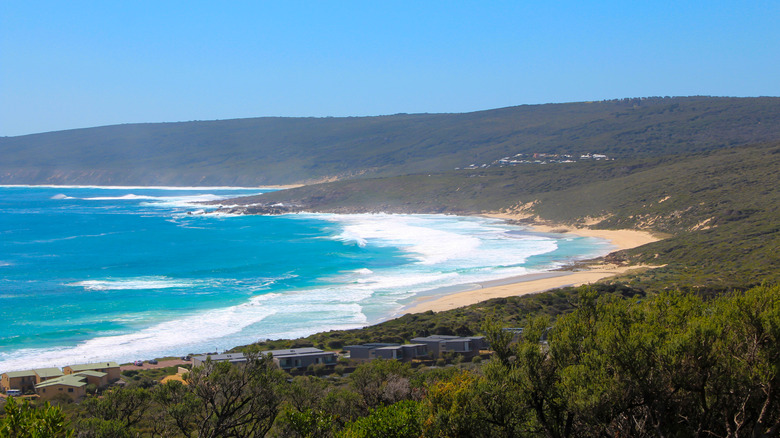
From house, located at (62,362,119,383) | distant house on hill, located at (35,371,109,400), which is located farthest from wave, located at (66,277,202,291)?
distant house on hill, located at (35,371,109,400)

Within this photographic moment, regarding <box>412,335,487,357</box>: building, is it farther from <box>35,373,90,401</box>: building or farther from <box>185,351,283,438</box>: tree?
<box>185,351,283,438</box>: tree

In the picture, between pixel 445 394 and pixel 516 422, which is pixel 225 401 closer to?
pixel 445 394

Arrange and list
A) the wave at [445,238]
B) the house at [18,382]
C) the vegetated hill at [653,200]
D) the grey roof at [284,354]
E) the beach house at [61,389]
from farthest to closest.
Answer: the wave at [445,238]
the vegetated hill at [653,200]
the grey roof at [284,354]
the house at [18,382]
the beach house at [61,389]

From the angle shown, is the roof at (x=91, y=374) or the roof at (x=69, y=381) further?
the roof at (x=91, y=374)

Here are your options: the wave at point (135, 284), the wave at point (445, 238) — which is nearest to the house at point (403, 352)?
the wave at point (135, 284)

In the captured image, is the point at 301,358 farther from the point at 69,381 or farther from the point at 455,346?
the point at 69,381

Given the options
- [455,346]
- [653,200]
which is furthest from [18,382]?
[653,200]

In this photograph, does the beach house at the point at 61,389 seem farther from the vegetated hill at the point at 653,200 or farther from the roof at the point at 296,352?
the vegetated hill at the point at 653,200
